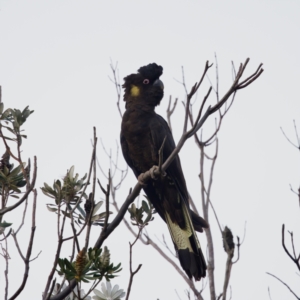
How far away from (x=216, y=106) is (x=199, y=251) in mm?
2119

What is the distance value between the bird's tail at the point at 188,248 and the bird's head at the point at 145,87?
1.32 m

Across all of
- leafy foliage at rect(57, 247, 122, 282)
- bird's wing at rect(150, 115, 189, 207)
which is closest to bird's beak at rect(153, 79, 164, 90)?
bird's wing at rect(150, 115, 189, 207)

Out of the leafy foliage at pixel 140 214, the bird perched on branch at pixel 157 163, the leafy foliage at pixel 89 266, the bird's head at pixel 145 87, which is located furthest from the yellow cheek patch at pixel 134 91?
the leafy foliage at pixel 89 266

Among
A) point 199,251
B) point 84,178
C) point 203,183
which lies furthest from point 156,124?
point 84,178

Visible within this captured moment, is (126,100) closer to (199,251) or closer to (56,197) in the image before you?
(199,251)

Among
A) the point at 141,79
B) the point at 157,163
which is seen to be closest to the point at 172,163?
the point at 157,163

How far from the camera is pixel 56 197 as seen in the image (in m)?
2.86

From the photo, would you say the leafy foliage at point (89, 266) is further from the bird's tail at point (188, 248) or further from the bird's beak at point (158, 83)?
the bird's beak at point (158, 83)

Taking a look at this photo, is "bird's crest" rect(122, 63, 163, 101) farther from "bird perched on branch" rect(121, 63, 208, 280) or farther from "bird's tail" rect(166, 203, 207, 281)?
"bird's tail" rect(166, 203, 207, 281)

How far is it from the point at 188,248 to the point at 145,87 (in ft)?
6.66

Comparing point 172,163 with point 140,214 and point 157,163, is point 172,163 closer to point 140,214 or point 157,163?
point 157,163

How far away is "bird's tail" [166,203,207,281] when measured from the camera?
4.28m

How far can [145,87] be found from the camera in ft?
18.2

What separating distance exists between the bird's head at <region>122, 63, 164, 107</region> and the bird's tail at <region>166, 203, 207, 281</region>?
1.32m
